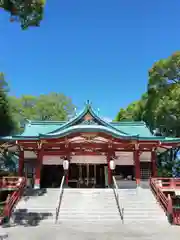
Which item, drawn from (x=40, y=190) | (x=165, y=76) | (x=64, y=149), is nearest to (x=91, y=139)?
(x=64, y=149)

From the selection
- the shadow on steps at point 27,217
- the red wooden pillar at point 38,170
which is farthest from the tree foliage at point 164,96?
Result: the shadow on steps at point 27,217

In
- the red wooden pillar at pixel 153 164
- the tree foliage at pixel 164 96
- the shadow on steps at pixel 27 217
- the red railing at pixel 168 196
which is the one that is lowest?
the shadow on steps at pixel 27 217

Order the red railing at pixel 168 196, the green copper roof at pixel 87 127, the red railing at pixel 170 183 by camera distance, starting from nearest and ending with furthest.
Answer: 1. the red railing at pixel 168 196
2. the red railing at pixel 170 183
3. the green copper roof at pixel 87 127

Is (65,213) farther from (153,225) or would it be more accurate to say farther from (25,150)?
(25,150)

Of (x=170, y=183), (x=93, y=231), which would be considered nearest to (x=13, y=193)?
(x=93, y=231)

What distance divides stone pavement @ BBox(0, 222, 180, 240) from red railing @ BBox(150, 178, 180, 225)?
779 millimetres

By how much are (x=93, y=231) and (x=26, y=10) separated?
9.25m

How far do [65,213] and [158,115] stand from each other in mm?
14634

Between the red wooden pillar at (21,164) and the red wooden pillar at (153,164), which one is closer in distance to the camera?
the red wooden pillar at (21,164)

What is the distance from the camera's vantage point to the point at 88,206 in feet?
43.6

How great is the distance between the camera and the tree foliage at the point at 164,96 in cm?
2305

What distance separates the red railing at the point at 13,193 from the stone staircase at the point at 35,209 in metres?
0.31

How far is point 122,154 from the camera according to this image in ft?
63.1

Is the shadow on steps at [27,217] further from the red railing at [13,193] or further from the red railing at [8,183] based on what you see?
the red railing at [8,183]
